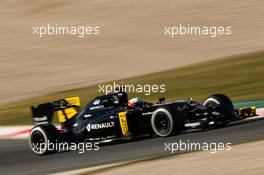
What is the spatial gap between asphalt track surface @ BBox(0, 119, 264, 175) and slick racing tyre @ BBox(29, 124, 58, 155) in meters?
0.16

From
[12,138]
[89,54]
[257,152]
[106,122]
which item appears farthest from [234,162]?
[89,54]

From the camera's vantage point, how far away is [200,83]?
83.1 ft

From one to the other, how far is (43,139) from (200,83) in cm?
1064

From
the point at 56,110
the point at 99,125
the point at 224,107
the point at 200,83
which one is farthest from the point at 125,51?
the point at 224,107

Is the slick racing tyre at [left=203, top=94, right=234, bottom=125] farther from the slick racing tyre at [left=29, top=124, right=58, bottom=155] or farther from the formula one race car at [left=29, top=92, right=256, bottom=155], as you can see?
the slick racing tyre at [left=29, top=124, right=58, bottom=155]

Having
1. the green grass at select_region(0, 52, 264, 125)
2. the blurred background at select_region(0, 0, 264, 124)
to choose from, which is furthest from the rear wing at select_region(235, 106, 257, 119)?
the blurred background at select_region(0, 0, 264, 124)

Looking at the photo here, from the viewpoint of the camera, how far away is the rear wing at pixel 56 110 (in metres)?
16.2

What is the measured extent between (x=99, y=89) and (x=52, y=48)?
899 centimetres

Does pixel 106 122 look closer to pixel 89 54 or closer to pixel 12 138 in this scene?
pixel 12 138

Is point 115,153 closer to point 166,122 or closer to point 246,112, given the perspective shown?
point 166,122

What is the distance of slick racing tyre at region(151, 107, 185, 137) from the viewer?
567 inches

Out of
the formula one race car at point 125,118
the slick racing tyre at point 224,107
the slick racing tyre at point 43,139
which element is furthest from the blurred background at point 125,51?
the slick racing tyre at point 43,139

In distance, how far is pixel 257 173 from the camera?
33.0 ft

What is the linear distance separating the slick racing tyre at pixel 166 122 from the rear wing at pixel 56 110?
247 centimetres
